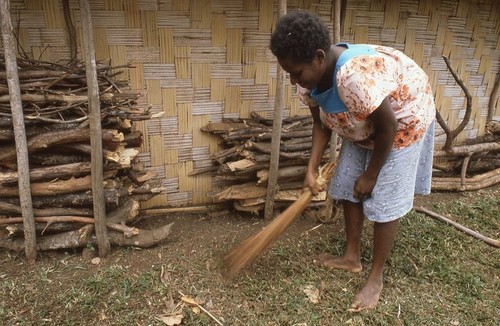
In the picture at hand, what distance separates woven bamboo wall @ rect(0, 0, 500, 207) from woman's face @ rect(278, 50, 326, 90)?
1388 millimetres

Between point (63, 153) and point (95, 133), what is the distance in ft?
1.23

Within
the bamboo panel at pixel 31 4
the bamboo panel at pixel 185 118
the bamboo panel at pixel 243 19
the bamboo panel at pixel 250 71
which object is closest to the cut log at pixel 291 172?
the bamboo panel at pixel 185 118

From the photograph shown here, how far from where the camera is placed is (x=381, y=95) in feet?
5.93

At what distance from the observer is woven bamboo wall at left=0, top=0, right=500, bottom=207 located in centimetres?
278

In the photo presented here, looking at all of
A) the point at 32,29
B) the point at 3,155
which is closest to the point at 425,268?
the point at 3,155

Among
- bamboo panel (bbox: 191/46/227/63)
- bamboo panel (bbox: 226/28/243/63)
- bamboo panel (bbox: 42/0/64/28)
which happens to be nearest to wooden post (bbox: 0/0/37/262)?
bamboo panel (bbox: 42/0/64/28)

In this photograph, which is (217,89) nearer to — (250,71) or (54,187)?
(250,71)

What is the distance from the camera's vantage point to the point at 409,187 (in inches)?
93.9

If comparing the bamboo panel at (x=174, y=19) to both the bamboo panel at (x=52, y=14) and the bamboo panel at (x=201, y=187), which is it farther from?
the bamboo panel at (x=201, y=187)

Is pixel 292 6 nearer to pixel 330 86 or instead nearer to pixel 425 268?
pixel 330 86

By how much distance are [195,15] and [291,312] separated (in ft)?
7.14

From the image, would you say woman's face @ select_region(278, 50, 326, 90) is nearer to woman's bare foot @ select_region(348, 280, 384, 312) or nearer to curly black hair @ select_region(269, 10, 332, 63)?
curly black hair @ select_region(269, 10, 332, 63)

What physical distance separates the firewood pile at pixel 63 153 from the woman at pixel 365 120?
1248 millimetres

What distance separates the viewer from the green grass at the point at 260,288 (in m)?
2.33
